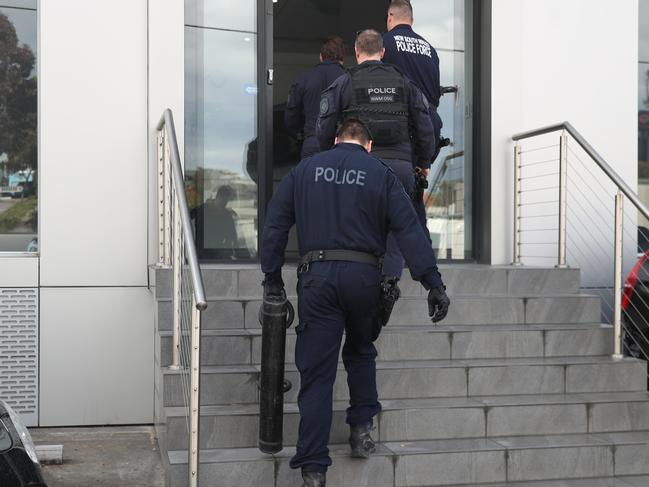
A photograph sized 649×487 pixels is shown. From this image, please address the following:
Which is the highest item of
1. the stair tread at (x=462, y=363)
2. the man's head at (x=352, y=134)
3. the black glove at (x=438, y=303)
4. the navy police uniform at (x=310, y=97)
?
the navy police uniform at (x=310, y=97)

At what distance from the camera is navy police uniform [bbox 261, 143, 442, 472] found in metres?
4.25

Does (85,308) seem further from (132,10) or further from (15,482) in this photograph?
(15,482)

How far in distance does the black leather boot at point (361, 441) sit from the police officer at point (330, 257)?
14.0 inches

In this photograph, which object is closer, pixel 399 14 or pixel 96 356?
pixel 399 14

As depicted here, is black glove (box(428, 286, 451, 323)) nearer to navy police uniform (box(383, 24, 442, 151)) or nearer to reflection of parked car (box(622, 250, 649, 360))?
navy police uniform (box(383, 24, 442, 151))

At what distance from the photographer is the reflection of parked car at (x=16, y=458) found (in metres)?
3.19

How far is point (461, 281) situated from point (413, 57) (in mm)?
1593

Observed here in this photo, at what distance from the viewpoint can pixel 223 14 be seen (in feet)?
22.7

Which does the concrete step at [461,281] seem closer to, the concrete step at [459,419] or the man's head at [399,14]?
the concrete step at [459,419]

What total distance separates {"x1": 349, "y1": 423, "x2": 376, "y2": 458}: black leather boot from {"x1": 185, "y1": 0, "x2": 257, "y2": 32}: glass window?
3.62 metres

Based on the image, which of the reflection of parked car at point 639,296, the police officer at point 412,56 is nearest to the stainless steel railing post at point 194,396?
the police officer at point 412,56

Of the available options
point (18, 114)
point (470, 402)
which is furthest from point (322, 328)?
point (18, 114)

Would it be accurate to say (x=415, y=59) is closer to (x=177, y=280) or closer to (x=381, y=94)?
(x=381, y=94)

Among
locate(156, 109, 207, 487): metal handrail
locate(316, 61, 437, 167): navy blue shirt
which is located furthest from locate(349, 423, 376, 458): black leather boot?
locate(316, 61, 437, 167): navy blue shirt
